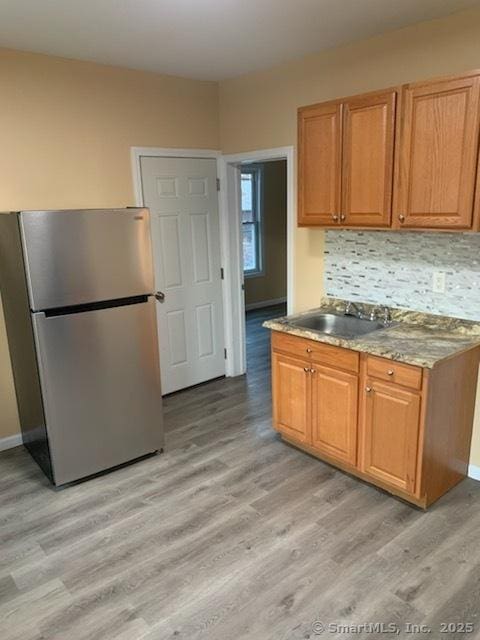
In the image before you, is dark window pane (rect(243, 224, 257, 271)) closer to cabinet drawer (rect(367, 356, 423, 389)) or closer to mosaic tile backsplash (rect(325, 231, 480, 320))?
mosaic tile backsplash (rect(325, 231, 480, 320))

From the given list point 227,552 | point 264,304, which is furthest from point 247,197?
point 227,552

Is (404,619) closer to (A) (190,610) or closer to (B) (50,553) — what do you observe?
(A) (190,610)

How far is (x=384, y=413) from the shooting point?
2.54m

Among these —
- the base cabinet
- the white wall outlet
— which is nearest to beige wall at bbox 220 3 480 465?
the base cabinet

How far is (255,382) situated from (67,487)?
197 cm

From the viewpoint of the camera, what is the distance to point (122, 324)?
2867 millimetres

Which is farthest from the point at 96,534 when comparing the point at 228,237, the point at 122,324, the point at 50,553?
the point at 228,237

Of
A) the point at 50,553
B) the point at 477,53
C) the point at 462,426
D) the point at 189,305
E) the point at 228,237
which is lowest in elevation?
the point at 50,553

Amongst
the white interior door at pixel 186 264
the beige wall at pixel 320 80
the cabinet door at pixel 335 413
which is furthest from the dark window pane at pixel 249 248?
the cabinet door at pixel 335 413

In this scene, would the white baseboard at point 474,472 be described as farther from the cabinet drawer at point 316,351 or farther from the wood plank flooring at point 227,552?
the cabinet drawer at point 316,351

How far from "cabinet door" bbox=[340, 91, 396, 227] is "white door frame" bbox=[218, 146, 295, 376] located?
0.82 m

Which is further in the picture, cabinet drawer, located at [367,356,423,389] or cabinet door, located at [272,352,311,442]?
cabinet door, located at [272,352,311,442]

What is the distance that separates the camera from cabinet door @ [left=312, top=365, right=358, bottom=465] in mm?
2713

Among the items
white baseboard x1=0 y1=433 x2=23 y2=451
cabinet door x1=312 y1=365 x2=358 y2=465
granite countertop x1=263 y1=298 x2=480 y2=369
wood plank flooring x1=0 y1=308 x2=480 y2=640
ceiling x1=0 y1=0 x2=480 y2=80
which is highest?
ceiling x1=0 y1=0 x2=480 y2=80
